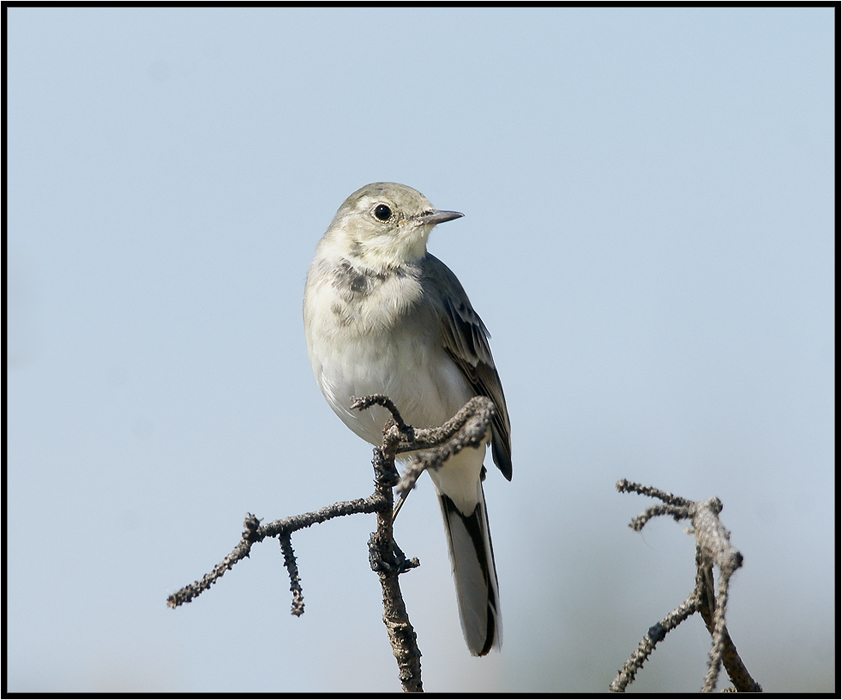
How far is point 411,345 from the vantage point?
20.3 ft

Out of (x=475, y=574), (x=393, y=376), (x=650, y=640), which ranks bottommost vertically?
(x=475, y=574)

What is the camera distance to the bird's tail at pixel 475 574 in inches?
255

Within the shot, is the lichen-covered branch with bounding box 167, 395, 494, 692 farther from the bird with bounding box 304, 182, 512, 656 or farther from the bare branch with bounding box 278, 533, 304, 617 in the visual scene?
the bird with bounding box 304, 182, 512, 656

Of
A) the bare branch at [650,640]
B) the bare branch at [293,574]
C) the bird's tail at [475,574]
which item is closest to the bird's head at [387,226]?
the bird's tail at [475,574]

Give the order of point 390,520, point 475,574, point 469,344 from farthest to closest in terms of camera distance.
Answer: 1. point 475,574
2. point 469,344
3. point 390,520

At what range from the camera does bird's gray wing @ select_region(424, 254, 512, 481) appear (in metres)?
6.54

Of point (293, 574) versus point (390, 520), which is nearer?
point (293, 574)

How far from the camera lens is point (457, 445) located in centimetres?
257

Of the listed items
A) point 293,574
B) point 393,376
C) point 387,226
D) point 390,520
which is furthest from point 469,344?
point 293,574

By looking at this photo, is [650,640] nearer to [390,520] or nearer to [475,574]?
[390,520]

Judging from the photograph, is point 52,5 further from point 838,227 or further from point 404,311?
point 838,227

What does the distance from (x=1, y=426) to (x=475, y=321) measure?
136 inches

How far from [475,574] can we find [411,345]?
1.94 meters

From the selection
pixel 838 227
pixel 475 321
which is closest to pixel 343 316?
pixel 475 321
